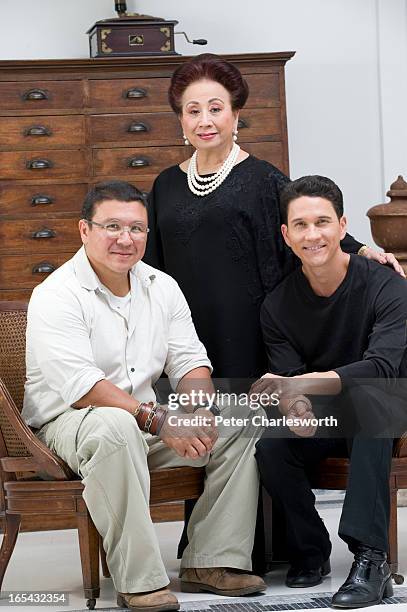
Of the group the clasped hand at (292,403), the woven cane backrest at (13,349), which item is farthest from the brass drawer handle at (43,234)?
the clasped hand at (292,403)

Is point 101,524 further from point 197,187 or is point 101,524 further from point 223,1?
point 223,1

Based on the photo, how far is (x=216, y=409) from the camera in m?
3.26

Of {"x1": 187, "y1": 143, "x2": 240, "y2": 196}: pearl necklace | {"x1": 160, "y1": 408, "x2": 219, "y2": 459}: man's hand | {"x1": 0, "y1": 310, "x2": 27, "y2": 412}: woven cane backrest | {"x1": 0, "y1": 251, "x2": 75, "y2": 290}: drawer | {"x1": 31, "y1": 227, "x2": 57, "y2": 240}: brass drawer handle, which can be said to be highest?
{"x1": 187, "y1": 143, "x2": 240, "y2": 196}: pearl necklace

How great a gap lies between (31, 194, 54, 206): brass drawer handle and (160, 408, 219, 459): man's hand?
6.48 ft

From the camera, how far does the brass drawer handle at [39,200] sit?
4922 mm

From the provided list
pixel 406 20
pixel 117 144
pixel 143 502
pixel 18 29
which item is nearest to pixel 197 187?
pixel 143 502

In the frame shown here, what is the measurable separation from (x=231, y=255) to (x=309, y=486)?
67 centimetres

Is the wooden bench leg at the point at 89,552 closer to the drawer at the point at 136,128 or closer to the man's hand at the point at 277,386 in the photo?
the man's hand at the point at 277,386

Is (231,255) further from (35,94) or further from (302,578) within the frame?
(35,94)

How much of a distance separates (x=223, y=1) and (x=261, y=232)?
8.09 feet

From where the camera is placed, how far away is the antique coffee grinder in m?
4.99

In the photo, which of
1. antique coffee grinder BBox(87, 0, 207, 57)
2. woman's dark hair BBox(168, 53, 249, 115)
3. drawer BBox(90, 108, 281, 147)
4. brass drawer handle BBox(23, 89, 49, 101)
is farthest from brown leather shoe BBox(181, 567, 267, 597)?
antique coffee grinder BBox(87, 0, 207, 57)

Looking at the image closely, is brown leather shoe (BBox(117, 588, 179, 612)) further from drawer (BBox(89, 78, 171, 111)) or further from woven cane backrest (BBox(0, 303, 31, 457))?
drawer (BBox(89, 78, 171, 111))

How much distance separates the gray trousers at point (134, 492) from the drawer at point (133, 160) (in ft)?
6.36
